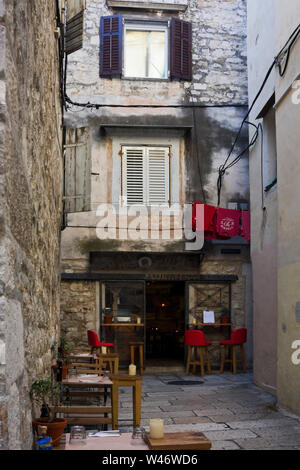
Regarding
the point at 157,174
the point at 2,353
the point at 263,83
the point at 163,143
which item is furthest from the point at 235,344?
the point at 2,353

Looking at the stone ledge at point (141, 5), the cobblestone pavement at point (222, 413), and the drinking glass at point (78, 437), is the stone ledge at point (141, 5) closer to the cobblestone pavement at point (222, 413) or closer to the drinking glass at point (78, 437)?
the cobblestone pavement at point (222, 413)

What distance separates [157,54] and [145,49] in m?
0.31

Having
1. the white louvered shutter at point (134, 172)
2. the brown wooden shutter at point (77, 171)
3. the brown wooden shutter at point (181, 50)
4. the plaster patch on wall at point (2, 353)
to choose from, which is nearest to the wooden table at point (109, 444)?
the plaster patch on wall at point (2, 353)

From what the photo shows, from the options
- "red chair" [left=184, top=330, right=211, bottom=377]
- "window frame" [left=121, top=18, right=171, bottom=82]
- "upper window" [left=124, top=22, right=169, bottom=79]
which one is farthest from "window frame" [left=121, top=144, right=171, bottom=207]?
"red chair" [left=184, top=330, right=211, bottom=377]

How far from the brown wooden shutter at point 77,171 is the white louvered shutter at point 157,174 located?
9.51 ft

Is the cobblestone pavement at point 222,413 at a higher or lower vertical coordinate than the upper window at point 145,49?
lower

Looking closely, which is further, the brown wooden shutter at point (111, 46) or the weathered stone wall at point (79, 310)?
the brown wooden shutter at point (111, 46)

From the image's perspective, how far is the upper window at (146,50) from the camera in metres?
13.0

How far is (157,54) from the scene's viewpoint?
1313cm

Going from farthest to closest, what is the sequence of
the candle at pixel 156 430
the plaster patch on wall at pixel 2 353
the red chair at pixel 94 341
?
the red chair at pixel 94 341, the candle at pixel 156 430, the plaster patch on wall at pixel 2 353

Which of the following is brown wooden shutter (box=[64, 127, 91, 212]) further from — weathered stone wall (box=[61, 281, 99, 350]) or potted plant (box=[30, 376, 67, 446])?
potted plant (box=[30, 376, 67, 446])

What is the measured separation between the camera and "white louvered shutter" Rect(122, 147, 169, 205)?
41.4ft

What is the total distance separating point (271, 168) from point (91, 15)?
6.26m
